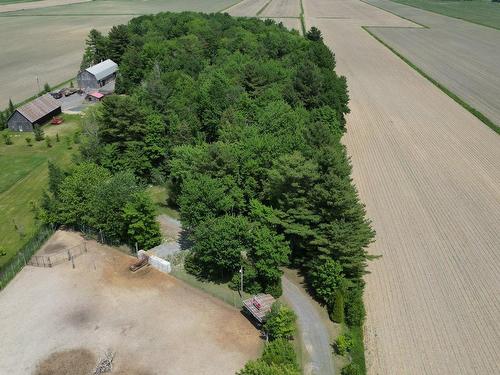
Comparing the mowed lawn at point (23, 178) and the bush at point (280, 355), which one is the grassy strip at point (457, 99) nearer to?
the bush at point (280, 355)

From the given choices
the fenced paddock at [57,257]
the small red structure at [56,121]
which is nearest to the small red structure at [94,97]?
the small red structure at [56,121]

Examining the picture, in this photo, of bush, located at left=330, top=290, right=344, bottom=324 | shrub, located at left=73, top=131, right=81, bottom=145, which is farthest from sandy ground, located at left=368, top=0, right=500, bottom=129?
shrub, located at left=73, top=131, right=81, bottom=145

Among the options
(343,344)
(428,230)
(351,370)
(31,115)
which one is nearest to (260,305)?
(343,344)

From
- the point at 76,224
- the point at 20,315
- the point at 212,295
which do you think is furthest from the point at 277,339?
the point at 76,224

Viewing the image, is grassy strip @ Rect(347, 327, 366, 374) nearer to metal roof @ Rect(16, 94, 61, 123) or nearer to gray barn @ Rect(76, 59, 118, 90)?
metal roof @ Rect(16, 94, 61, 123)

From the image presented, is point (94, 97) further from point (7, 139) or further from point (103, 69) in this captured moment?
point (7, 139)

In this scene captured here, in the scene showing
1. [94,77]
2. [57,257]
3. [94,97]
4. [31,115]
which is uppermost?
[94,77]

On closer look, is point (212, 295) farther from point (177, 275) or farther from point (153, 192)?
point (153, 192)
